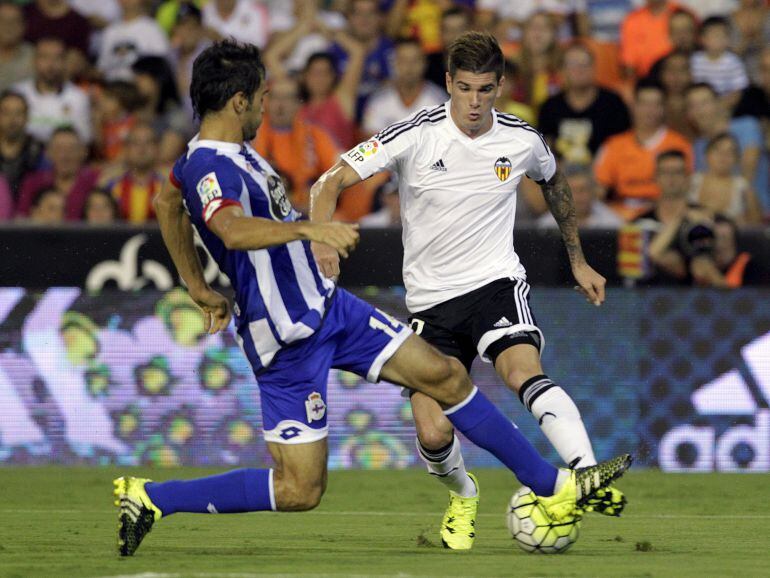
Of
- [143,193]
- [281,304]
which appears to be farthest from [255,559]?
[143,193]

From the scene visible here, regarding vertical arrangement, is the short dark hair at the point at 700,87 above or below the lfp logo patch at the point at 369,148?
below

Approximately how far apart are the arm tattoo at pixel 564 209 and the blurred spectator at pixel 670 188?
4061 mm

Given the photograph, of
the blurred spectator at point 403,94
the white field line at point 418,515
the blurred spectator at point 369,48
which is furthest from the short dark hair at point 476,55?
the blurred spectator at point 369,48

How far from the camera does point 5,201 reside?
40.1 ft

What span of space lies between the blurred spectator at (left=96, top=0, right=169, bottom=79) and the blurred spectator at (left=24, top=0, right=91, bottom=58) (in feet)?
0.68

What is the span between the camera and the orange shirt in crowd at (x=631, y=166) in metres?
12.0

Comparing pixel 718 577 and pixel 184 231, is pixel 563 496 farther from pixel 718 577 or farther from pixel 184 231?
pixel 184 231

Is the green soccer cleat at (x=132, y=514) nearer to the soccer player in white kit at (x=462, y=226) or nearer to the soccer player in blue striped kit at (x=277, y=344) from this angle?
the soccer player in blue striped kit at (x=277, y=344)

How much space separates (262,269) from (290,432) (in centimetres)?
64

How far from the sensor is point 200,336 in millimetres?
10258

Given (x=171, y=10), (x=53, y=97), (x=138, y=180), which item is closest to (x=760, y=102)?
(x=138, y=180)

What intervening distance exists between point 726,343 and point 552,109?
3214mm

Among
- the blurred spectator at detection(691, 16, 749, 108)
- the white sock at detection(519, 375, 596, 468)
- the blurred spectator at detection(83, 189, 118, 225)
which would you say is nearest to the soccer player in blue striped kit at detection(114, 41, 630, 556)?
the white sock at detection(519, 375, 596, 468)

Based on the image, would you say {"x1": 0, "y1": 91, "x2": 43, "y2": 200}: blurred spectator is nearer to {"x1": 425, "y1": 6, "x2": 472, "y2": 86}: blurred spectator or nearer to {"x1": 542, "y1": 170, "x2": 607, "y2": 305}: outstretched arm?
{"x1": 425, "y1": 6, "x2": 472, "y2": 86}: blurred spectator
